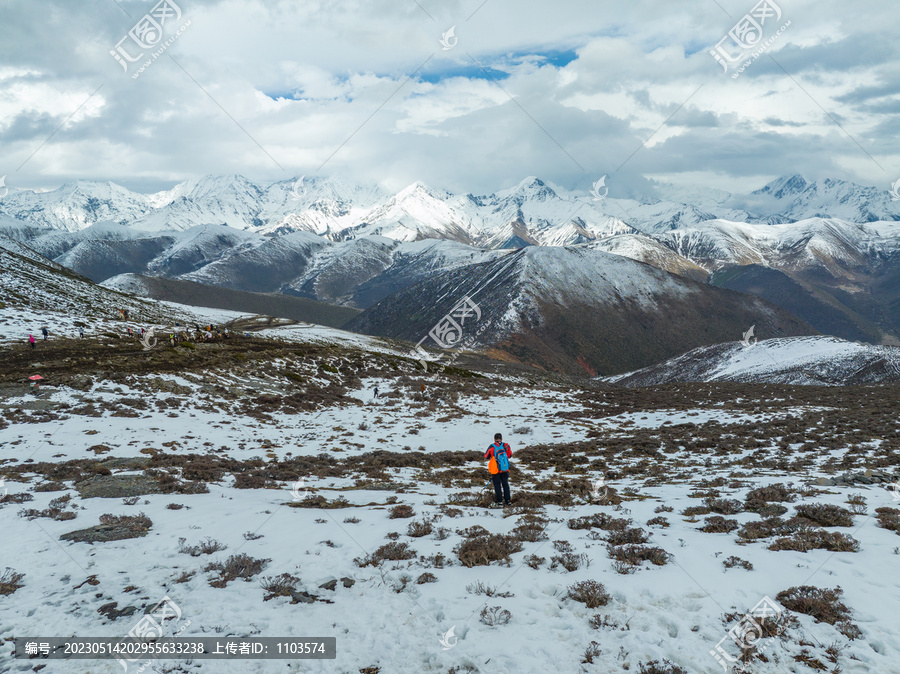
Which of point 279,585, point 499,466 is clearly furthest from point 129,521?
point 499,466

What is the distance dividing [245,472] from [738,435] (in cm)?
2464

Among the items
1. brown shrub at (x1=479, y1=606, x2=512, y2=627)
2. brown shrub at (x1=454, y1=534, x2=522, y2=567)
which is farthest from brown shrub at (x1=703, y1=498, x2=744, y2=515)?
brown shrub at (x1=479, y1=606, x2=512, y2=627)

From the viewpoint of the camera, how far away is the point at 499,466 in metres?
13.7

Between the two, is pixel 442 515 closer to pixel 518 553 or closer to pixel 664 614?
pixel 518 553

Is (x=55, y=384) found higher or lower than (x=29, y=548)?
higher

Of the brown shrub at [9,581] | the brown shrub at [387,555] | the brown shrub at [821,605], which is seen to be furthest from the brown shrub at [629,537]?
the brown shrub at [9,581]

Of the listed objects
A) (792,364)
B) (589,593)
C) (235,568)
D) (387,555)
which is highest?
(235,568)

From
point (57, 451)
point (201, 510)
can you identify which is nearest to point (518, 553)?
point (201, 510)

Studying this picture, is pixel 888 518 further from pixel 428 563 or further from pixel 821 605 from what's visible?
pixel 428 563

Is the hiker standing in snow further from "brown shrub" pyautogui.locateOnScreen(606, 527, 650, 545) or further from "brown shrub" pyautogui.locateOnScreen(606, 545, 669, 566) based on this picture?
"brown shrub" pyautogui.locateOnScreen(606, 545, 669, 566)

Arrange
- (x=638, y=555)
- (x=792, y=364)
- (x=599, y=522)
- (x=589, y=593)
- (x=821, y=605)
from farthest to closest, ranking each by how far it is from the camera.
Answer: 1. (x=792, y=364)
2. (x=599, y=522)
3. (x=638, y=555)
4. (x=589, y=593)
5. (x=821, y=605)

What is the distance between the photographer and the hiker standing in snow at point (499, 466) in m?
13.6

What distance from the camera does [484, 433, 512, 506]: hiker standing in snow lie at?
44.8 ft

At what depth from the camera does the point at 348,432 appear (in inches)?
1066
